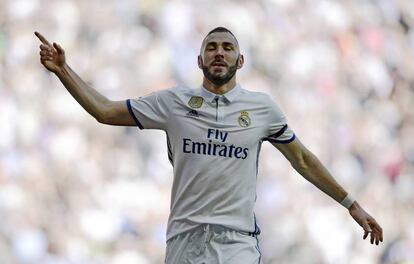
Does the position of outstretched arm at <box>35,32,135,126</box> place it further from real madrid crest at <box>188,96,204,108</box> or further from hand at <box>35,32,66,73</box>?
real madrid crest at <box>188,96,204,108</box>

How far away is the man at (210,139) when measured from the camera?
232 centimetres

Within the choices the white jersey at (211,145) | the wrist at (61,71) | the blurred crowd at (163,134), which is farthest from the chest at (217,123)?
the blurred crowd at (163,134)

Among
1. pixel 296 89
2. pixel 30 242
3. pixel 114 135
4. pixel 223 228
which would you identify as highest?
pixel 296 89

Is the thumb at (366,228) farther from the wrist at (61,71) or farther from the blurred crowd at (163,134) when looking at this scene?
the blurred crowd at (163,134)

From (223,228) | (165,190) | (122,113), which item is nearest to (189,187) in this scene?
(223,228)

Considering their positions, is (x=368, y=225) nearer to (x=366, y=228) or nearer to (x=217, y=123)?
(x=366, y=228)

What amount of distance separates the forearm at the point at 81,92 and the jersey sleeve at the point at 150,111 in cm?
9

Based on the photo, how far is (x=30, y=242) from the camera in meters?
3.63

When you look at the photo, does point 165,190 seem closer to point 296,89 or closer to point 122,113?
point 296,89

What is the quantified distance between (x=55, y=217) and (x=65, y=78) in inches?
58.6

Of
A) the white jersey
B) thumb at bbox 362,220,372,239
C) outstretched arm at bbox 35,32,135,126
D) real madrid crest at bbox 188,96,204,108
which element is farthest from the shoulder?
thumb at bbox 362,220,372,239

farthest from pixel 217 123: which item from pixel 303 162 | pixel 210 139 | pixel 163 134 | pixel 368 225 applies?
pixel 163 134

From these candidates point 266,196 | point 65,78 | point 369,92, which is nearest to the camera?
point 65,78

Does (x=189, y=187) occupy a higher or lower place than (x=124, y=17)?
lower
